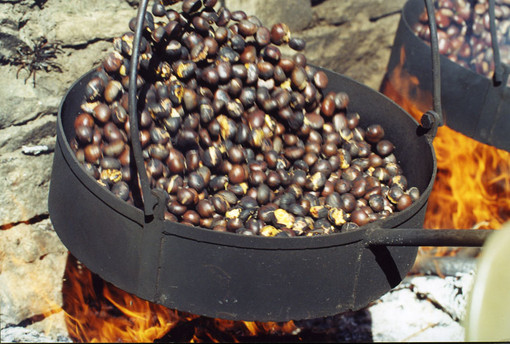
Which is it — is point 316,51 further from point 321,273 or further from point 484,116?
point 321,273

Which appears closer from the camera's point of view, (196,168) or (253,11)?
(196,168)

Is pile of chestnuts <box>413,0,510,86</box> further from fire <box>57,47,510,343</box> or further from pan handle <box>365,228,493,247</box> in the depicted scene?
pan handle <box>365,228,493,247</box>

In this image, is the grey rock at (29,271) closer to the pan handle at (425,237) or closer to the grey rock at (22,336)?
the grey rock at (22,336)

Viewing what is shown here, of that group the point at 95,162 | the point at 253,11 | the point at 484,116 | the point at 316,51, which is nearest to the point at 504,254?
the point at 95,162

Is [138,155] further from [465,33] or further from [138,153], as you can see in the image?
[465,33]

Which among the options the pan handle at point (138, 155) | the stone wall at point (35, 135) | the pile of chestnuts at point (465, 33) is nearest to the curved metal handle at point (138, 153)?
the pan handle at point (138, 155)

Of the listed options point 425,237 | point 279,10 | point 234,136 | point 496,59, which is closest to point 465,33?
point 496,59
